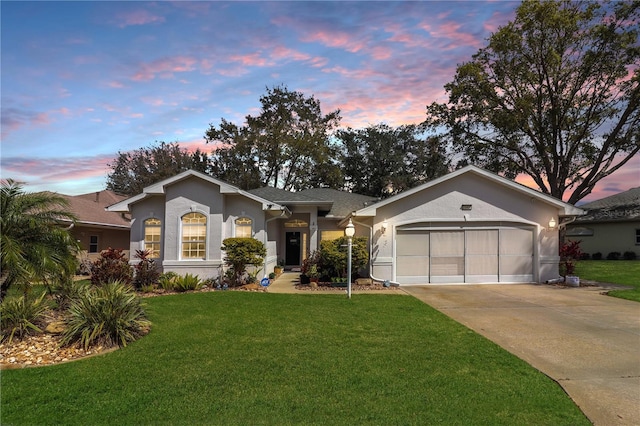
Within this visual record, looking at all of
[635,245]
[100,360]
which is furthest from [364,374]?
[635,245]

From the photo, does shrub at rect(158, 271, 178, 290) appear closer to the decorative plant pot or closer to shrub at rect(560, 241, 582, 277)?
the decorative plant pot

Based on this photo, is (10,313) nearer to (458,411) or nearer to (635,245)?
(458,411)

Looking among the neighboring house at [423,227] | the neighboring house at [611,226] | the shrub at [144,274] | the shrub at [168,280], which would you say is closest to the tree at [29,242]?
the shrub at [168,280]

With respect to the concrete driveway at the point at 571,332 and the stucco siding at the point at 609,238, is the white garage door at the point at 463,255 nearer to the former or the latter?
the concrete driveway at the point at 571,332

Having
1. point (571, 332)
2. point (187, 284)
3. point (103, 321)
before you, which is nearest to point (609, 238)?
point (571, 332)

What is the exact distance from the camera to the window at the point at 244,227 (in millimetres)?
14953

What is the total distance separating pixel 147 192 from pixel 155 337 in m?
9.07

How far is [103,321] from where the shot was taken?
6.59 meters

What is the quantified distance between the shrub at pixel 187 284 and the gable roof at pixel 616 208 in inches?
1042

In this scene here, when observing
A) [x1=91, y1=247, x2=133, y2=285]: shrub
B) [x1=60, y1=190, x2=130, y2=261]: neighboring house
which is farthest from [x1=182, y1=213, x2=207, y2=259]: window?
[x1=60, y1=190, x2=130, y2=261]: neighboring house

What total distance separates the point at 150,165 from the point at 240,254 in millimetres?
32381

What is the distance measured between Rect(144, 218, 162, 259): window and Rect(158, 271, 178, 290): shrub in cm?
195

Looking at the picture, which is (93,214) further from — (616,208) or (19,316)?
(616,208)

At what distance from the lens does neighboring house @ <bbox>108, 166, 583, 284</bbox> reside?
14523mm
